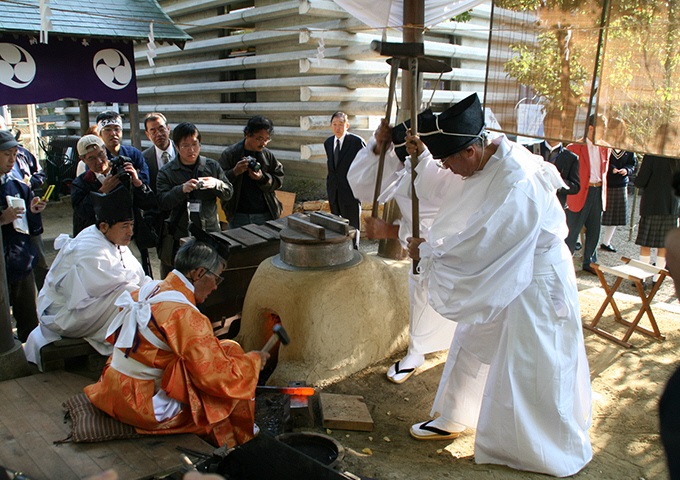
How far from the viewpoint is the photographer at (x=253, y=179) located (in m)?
6.55

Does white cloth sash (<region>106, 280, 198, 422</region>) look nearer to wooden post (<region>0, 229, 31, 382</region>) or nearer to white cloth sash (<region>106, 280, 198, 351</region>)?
white cloth sash (<region>106, 280, 198, 351</region>)

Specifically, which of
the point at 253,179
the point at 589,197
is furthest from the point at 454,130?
the point at 589,197

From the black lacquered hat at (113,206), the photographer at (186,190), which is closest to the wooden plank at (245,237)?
the photographer at (186,190)

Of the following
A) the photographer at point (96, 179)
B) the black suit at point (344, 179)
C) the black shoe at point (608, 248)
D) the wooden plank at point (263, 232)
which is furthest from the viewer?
the black shoe at point (608, 248)

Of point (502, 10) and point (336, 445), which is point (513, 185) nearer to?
point (336, 445)

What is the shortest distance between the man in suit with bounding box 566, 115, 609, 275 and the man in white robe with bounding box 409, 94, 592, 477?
16.2 feet

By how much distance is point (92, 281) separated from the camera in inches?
183

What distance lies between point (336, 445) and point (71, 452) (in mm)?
1580

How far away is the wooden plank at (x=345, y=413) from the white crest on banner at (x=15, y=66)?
6.64 meters

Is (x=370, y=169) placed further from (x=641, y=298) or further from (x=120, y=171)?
(x=641, y=298)

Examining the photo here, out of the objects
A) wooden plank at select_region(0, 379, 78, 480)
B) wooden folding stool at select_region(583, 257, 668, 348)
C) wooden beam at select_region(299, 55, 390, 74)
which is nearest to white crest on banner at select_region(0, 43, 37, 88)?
wooden beam at select_region(299, 55, 390, 74)

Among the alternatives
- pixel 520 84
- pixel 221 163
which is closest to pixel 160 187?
pixel 221 163

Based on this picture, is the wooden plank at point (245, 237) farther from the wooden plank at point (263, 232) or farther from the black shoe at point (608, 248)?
the black shoe at point (608, 248)

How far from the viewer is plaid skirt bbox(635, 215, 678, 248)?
8336 millimetres
